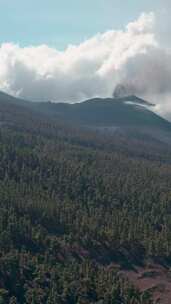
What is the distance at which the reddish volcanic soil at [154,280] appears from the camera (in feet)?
497

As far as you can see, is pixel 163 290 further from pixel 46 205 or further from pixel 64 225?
pixel 46 205

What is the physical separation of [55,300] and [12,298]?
10.7 metres

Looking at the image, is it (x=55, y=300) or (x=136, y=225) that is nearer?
(x=55, y=300)

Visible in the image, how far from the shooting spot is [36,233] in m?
173

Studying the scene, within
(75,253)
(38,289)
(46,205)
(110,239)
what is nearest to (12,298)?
(38,289)

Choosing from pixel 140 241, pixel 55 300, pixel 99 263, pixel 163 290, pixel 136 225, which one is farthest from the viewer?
pixel 136 225

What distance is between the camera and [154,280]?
16250 cm

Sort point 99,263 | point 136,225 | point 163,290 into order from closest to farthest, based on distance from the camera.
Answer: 1. point 163,290
2. point 99,263
3. point 136,225

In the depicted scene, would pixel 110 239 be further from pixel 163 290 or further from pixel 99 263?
pixel 163 290

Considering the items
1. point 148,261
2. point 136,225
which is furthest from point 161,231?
point 148,261

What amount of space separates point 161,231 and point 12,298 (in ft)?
245

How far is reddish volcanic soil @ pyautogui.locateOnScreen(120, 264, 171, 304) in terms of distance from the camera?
15150cm

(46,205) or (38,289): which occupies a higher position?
(46,205)

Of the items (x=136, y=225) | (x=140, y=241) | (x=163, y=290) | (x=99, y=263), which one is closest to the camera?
(x=163, y=290)
